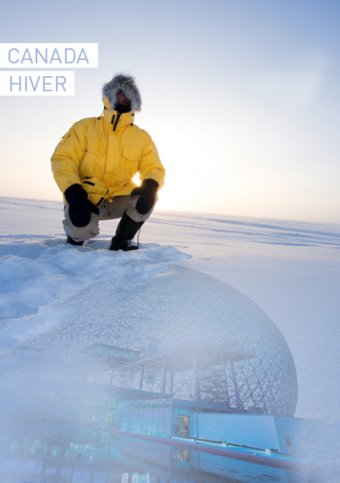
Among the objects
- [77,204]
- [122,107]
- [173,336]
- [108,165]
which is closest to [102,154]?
[108,165]

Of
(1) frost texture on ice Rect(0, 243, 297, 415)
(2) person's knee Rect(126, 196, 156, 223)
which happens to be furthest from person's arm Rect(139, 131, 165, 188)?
(1) frost texture on ice Rect(0, 243, 297, 415)

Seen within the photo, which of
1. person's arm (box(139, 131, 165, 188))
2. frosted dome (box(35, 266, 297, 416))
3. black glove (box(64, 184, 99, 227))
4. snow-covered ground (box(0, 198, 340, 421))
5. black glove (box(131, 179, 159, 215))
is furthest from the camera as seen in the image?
person's arm (box(139, 131, 165, 188))

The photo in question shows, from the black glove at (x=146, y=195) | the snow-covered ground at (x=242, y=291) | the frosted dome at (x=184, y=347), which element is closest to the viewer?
the frosted dome at (x=184, y=347)

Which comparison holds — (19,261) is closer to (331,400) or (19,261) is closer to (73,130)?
(73,130)

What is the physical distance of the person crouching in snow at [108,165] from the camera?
2.58 metres

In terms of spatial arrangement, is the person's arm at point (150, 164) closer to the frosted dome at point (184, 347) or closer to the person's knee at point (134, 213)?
the person's knee at point (134, 213)

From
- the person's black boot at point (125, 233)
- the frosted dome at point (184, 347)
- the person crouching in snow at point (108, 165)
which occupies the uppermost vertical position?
the person crouching in snow at point (108, 165)

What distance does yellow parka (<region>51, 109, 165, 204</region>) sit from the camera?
8.64 feet

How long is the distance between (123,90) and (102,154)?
0.54 metres

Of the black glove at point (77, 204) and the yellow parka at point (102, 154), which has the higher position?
the yellow parka at point (102, 154)

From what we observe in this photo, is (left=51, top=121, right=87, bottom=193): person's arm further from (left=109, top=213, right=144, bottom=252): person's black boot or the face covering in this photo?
Result: (left=109, top=213, right=144, bottom=252): person's black boot

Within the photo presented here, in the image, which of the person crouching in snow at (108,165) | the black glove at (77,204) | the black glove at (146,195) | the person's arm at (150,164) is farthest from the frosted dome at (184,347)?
the person's arm at (150,164)

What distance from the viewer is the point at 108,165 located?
2766 mm

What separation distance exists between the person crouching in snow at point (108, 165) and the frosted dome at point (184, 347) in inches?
50.2
